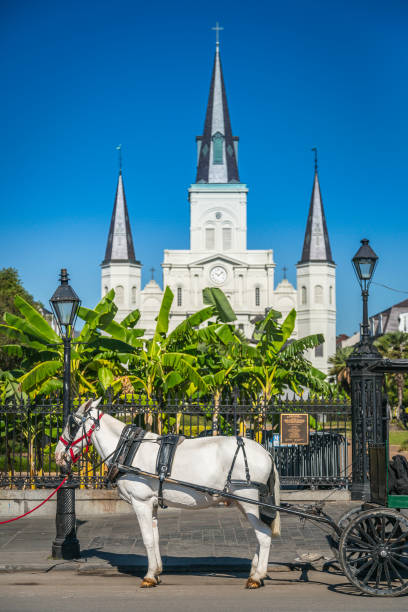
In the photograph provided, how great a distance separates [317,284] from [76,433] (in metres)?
83.5

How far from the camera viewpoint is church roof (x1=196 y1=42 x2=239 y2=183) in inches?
3588

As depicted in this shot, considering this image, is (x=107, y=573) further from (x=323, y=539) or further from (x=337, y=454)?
(x=337, y=454)

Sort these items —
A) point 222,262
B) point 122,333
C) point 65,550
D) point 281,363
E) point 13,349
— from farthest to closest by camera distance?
point 222,262 < point 281,363 < point 122,333 < point 13,349 < point 65,550

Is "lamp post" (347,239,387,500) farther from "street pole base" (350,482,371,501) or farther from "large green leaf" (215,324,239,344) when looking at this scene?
"large green leaf" (215,324,239,344)

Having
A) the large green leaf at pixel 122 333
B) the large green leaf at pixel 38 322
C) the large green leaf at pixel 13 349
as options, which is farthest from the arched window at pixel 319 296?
the large green leaf at pixel 38 322

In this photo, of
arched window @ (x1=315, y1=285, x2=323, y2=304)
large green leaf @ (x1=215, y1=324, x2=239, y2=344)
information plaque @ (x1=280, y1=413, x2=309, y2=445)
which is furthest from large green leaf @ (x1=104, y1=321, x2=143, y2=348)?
arched window @ (x1=315, y1=285, x2=323, y2=304)

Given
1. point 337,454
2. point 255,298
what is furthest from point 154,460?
point 255,298

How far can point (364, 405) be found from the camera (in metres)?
13.0

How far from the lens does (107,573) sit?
28.1 feet

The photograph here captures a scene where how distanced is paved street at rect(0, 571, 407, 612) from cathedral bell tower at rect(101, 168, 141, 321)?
266 feet

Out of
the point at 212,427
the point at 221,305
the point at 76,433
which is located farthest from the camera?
the point at 221,305

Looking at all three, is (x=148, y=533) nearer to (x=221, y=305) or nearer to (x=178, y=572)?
(x=178, y=572)

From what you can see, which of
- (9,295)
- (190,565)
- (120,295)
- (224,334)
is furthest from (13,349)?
(120,295)

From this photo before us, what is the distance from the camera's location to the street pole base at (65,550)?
Answer: 9062 millimetres
